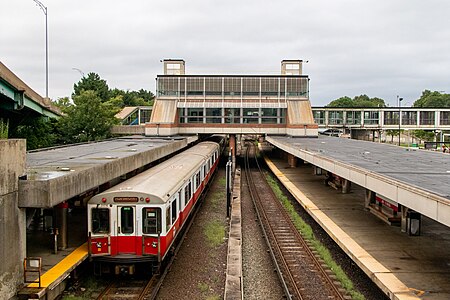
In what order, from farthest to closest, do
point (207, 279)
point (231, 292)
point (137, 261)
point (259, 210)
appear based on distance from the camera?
point (259, 210) → point (207, 279) → point (137, 261) → point (231, 292)

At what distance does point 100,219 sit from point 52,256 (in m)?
1.51

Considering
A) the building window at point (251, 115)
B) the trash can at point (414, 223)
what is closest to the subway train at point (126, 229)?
the trash can at point (414, 223)

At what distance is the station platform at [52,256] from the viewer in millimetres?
9570

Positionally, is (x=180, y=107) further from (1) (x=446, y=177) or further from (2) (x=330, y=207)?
(1) (x=446, y=177)

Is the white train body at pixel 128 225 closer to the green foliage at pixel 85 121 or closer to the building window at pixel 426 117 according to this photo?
the green foliage at pixel 85 121

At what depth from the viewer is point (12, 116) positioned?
2389 cm

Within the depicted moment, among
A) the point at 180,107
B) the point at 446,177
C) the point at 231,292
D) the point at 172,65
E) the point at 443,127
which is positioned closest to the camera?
the point at 231,292

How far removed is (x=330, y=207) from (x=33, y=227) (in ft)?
38.8

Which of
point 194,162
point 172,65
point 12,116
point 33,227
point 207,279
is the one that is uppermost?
point 172,65

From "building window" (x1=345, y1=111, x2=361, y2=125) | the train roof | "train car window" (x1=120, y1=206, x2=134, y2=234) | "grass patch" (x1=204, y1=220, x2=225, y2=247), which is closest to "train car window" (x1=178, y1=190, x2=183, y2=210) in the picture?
the train roof

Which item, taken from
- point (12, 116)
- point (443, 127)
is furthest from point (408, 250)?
point (443, 127)

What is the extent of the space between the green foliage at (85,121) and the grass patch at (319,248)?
22202 mm

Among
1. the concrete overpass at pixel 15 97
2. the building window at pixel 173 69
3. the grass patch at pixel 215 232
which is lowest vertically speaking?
the grass patch at pixel 215 232

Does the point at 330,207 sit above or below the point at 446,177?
below
